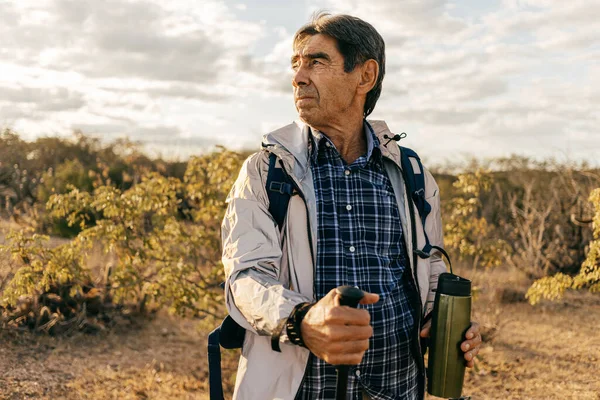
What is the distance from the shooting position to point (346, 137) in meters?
2.43

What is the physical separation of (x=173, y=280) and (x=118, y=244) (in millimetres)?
591

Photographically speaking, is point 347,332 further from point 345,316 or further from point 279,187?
point 279,187

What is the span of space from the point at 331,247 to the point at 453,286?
1.57 ft

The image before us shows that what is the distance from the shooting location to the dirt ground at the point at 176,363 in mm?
4980

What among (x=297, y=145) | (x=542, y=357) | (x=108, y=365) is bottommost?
(x=108, y=365)

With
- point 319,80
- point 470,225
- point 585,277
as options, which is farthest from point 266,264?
A: point 470,225

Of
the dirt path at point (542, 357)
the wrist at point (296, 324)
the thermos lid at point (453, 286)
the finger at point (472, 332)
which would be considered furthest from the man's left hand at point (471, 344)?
the dirt path at point (542, 357)

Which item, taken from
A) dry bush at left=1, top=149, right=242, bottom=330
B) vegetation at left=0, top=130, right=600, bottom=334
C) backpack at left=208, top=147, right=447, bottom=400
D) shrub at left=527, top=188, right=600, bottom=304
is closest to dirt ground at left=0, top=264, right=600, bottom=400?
vegetation at left=0, top=130, right=600, bottom=334

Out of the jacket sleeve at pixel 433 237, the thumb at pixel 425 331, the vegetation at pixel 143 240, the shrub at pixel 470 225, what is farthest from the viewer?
the shrub at pixel 470 225

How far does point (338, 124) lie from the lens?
2402 mm

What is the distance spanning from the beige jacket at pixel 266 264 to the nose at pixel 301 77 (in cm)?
28

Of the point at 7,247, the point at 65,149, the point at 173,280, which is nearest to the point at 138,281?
the point at 173,280

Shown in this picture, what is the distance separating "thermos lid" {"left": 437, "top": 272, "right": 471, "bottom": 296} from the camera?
86.0 inches

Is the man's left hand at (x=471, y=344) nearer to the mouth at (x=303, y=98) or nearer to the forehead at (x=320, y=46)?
the mouth at (x=303, y=98)
